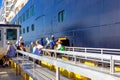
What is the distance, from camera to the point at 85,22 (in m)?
13.1

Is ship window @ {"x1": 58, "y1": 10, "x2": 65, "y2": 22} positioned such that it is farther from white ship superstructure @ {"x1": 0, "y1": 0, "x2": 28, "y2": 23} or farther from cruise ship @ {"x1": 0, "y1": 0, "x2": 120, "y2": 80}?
white ship superstructure @ {"x1": 0, "y1": 0, "x2": 28, "y2": 23}

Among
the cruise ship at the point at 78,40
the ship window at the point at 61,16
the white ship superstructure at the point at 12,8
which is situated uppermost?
the white ship superstructure at the point at 12,8

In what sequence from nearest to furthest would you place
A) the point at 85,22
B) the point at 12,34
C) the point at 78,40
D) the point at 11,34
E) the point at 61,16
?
1. the point at 85,22
2. the point at 78,40
3. the point at 61,16
4. the point at 11,34
5. the point at 12,34

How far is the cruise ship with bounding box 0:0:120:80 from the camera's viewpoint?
245 inches

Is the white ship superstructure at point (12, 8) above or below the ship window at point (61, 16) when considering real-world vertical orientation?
above

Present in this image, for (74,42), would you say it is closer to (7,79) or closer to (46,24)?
(7,79)

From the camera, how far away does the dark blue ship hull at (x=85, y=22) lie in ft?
33.0

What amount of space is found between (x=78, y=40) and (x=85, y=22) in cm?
159

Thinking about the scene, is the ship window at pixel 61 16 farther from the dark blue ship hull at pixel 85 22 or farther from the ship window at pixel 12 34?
the ship window at pixel 12 34

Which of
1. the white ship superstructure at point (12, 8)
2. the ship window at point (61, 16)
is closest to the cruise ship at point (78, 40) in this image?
the ship window at point (61, 16)

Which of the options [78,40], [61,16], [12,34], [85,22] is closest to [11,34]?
[12,34]

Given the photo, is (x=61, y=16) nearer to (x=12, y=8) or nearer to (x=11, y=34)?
(x=11, y=34)

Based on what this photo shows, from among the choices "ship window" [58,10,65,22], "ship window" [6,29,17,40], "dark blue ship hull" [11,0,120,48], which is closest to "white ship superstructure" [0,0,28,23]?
"ship window" [6,29,17,40]

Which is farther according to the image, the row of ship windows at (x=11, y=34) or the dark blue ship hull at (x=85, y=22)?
the row of ship windows at (x=11, y=34)
